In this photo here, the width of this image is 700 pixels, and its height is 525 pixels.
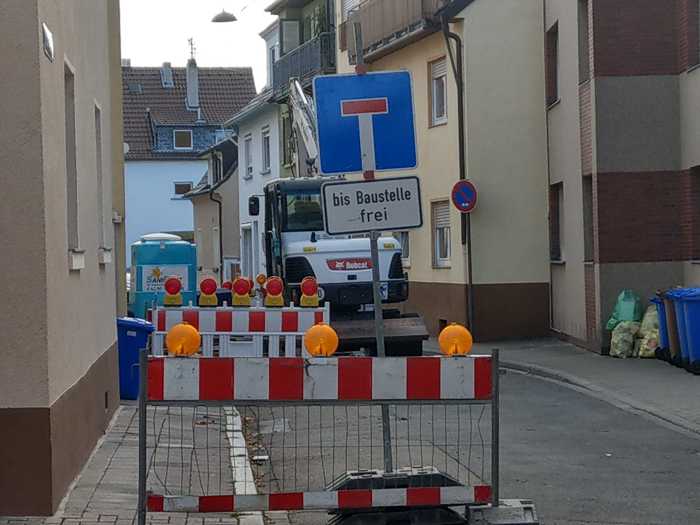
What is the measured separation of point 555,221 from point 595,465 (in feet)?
51.1

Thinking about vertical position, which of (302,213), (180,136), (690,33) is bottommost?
(302,213)

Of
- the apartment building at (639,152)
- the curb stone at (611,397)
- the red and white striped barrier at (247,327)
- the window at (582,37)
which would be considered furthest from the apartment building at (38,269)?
the window at (582,37)

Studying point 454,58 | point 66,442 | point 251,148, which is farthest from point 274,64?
point 66,442

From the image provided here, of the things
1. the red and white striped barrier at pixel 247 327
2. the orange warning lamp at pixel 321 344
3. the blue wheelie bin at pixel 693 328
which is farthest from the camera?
the blue wheelie bin at pixel 693 328

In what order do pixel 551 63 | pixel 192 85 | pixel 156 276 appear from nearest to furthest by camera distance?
pixel 551 63 < pixel 156 276 < pixel 192 85

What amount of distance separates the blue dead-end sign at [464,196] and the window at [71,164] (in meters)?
15.5

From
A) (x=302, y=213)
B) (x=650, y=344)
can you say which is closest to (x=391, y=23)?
(x=302, y=213)

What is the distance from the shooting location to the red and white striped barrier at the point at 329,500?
7.01 m

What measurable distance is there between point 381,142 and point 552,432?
19.5ft

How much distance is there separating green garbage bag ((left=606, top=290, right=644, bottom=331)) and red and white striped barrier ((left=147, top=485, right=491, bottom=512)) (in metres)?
14.6

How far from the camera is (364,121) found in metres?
8.27

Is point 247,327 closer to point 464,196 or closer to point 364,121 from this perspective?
point 364,121

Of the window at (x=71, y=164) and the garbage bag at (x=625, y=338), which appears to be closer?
the window at (x=71, y=164)

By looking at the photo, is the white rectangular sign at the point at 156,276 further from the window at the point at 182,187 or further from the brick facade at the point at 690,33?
the window at the point at 182,187
